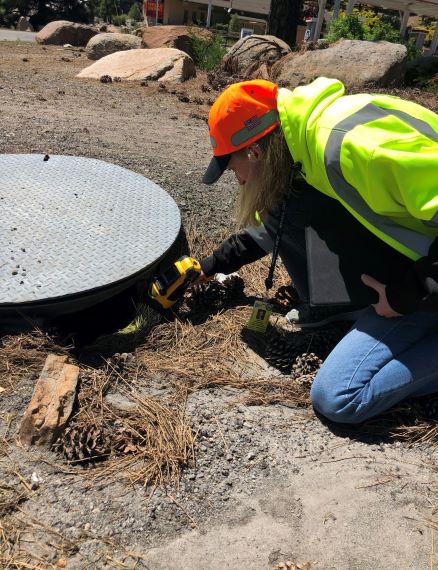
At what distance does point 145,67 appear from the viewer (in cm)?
841

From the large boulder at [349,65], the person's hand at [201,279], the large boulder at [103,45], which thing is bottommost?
the large boulder at [103,45]

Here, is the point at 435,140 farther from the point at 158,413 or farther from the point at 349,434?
the point at 158,413

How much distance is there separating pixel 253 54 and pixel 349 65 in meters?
1.75

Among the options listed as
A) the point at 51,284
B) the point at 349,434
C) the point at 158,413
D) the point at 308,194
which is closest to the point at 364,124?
the point at 308,194

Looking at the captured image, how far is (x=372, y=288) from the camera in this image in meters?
2.12

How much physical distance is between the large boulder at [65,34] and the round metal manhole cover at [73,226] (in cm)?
1210

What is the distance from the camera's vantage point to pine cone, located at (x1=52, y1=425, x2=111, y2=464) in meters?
1.76

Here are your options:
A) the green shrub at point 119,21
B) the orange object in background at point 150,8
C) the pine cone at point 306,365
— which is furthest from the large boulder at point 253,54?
the green shrub at point 119,21

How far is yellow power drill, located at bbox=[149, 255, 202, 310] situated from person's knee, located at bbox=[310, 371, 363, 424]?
87 cm

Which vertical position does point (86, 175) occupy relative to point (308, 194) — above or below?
below

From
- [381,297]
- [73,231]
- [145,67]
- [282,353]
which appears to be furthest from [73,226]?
[145,67]

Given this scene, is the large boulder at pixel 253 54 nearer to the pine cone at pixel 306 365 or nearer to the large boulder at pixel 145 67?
the large boulder at pixel 145 67

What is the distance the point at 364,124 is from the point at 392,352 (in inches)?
33.6

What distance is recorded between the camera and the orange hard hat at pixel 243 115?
6.67 ft
